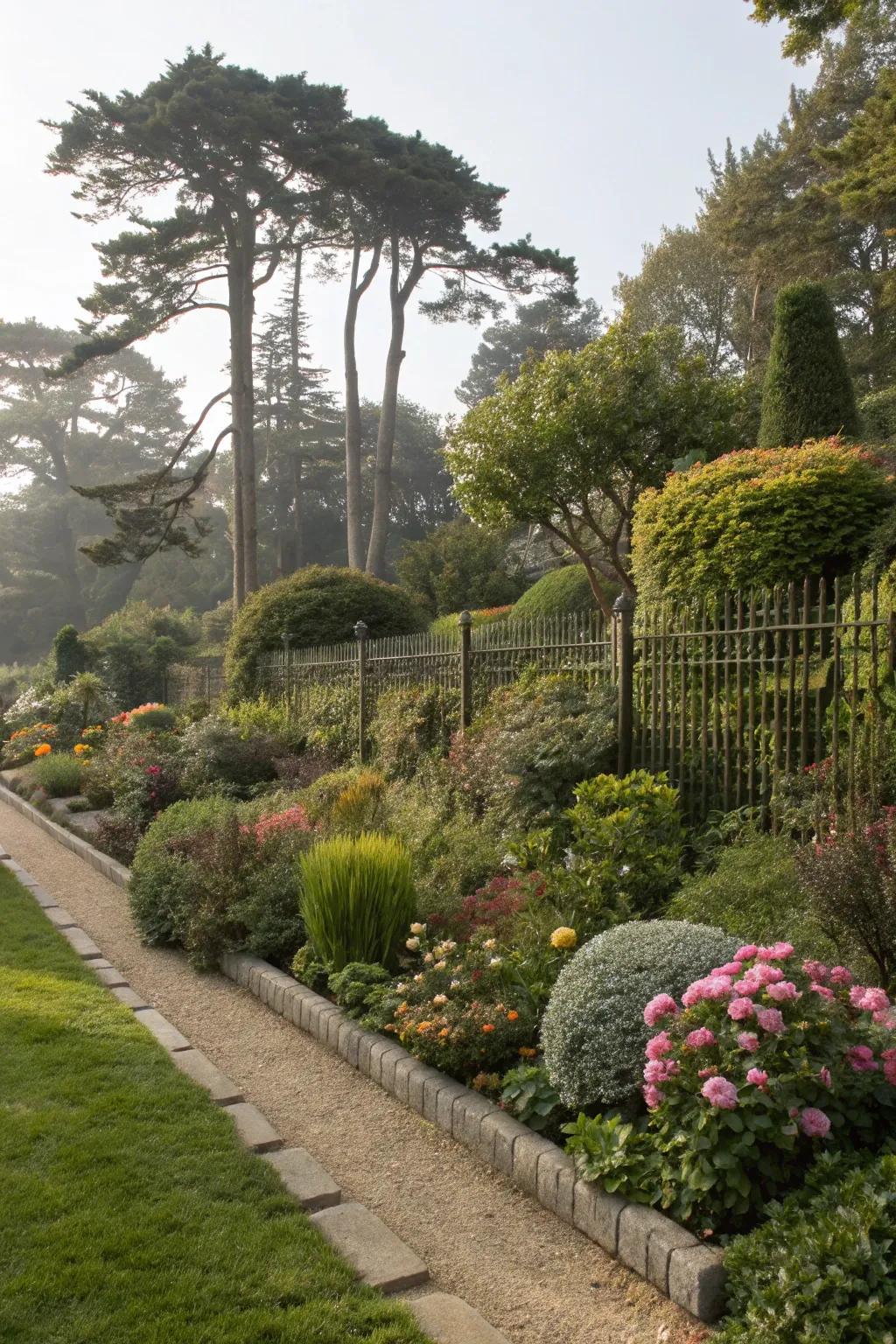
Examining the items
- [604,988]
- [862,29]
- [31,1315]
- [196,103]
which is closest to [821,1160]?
[604,988]

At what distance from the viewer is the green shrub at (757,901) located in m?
4.64

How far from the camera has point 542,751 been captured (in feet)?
24.3

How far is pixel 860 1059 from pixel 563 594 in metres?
14.8

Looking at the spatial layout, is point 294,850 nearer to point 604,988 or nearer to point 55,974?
point 55,974

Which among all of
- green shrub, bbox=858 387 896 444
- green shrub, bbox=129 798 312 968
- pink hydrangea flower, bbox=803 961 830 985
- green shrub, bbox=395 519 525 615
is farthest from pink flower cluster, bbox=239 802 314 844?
green shrub, bbox=395 519 525 615

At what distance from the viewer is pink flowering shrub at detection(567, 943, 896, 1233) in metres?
2.93

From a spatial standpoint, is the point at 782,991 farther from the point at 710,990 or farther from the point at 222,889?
the point at 222,889

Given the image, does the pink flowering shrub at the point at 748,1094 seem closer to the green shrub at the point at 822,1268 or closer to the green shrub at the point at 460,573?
the green shrub at the point at 822,1268

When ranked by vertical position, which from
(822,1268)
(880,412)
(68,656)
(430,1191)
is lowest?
(430,1191)

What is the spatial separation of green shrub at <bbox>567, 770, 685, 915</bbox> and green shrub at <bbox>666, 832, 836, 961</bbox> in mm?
206

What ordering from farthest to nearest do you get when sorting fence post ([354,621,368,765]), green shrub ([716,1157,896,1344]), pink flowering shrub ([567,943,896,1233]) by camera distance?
fence post ([354,621,368,765]), pink flowering shrub ([567,943,896,1233]), green shrub ([716,1157,896,1344])

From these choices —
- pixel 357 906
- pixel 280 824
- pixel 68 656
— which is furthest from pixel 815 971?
pixel 68 656

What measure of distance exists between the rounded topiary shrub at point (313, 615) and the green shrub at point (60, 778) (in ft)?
9.99

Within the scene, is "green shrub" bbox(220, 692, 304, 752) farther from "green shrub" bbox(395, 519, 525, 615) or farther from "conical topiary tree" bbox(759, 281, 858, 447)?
"green shrub" bbox(395, 519, 525, 615)
